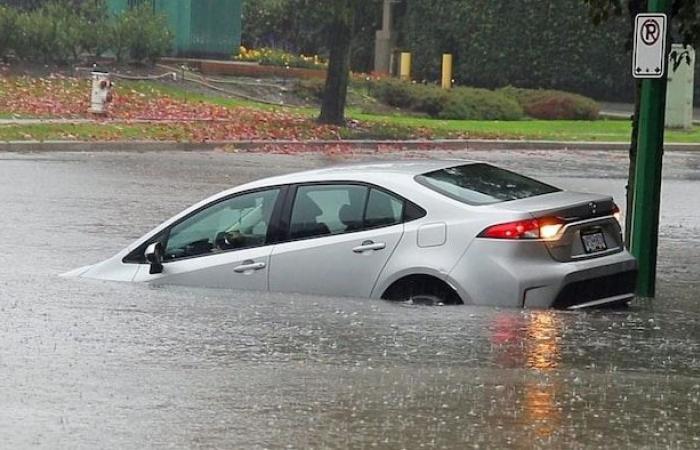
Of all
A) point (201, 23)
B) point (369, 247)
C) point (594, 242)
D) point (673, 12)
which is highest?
point (201, 23)

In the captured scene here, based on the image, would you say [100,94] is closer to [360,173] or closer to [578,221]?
[360,173]

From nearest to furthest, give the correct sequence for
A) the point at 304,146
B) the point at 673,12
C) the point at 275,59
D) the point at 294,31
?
the point at 673,12 < the point at 304,146 < the point at 275,59 < the point at 294,31

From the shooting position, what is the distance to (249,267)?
37.7 feet

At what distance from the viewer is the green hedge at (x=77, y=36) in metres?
36.0

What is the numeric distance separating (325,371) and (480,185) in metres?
3.19

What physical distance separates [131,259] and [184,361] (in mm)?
3322

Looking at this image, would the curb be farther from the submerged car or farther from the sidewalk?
the submerged car

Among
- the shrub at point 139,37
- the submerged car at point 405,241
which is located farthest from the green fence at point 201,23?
the submerged car at point 405,241

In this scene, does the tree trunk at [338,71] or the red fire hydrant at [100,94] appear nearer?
the red fire hydrant at [100,94]

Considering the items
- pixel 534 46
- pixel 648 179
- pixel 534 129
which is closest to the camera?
pixel 648 179

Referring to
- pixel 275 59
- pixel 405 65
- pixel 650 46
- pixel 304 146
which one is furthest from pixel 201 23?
pixel 650 46

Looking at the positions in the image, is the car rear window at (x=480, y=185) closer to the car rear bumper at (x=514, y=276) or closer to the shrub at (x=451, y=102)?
the car rear bumper at (x=514, y=276)

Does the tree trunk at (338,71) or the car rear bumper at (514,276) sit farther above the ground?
the tree trunk at (338,71)

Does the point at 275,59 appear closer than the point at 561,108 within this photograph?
No
